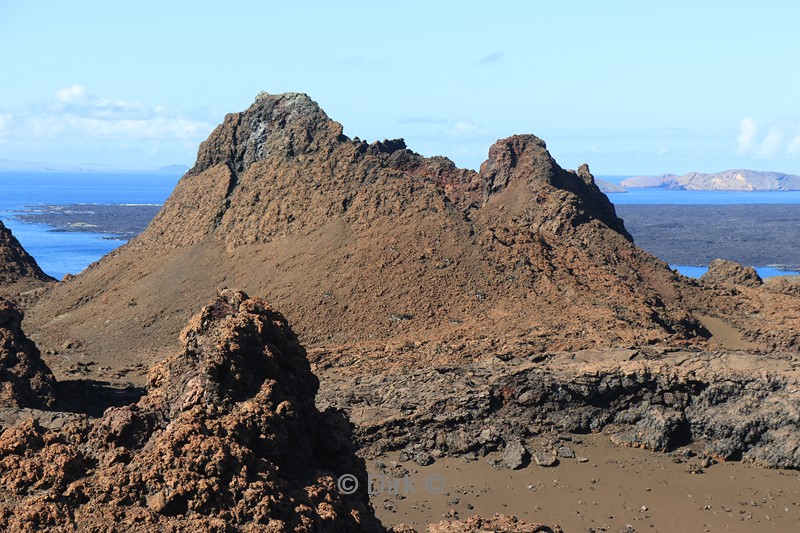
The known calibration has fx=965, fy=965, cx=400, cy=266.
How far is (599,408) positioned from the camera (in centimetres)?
2209

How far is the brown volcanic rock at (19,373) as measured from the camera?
2114 centimetres

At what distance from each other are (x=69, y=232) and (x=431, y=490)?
90198mm

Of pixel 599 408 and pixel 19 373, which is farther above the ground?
pixel 19 373

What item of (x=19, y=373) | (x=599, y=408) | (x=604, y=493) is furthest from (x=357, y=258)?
(x=604, y=493)

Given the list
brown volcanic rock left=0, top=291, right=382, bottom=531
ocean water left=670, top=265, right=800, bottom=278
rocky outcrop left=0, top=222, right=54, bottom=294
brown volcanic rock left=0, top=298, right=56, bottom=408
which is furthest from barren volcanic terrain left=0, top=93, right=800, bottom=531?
ocean water left=670, top=265, right=800, bottom=278

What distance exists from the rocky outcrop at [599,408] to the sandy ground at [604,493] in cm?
48

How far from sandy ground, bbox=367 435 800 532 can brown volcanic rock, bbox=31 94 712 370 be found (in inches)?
251

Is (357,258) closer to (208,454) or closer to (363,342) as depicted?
(363,342)

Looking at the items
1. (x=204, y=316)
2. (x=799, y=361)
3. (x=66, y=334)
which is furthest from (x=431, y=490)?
(x=66, y=334)

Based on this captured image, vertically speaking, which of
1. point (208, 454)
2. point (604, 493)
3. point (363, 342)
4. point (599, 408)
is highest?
point (208, 454)

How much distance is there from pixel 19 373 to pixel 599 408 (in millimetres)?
13181

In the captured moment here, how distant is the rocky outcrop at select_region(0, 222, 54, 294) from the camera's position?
41.8 meters

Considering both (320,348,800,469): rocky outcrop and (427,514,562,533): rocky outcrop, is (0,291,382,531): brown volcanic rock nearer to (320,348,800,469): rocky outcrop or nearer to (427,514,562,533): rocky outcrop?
(427,514,562,533): rocky outcrop

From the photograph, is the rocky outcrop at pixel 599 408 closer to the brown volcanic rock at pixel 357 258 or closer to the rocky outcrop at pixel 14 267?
the brown volcanic rock at pixel 357 258
